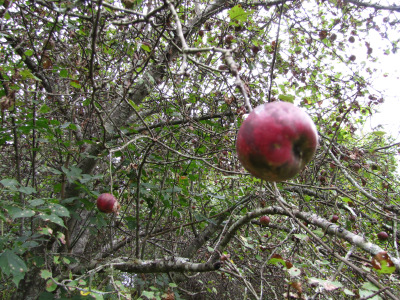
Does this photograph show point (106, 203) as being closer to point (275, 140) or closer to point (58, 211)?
point (58, 211)

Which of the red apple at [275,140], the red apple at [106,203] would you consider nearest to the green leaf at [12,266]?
the red apple at [106,203]

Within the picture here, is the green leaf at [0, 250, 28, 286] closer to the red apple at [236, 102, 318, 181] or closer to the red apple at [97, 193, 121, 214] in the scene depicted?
the red apple at [97, 193, 121, 214]

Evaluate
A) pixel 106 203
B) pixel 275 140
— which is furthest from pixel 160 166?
pixel 275 140

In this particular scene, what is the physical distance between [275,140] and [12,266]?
6.09ft

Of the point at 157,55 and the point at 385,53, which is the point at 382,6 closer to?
the point at 385,53

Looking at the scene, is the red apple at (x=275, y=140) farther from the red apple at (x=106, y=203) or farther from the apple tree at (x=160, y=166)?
the red apple at (x=106, y=203)

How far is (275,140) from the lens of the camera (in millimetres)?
931

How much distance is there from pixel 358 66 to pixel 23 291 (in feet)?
18.8

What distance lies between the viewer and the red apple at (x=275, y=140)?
932 mm

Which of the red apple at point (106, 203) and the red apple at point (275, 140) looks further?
the red apple at point (106, 203)

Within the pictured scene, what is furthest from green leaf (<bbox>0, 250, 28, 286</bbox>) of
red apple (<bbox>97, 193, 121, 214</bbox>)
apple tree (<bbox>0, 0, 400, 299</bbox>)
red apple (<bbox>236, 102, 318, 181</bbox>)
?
red apple (<bbox>236, 102, 318, 181</bbox>)

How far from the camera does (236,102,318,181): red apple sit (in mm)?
932

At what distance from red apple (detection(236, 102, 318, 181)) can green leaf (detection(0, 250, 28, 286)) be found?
65.7 inches

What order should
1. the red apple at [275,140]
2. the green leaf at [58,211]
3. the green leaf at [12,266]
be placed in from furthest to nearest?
the green leaf at [58,211]
the green leaf at [12,266]
the red apple at [275,140]
